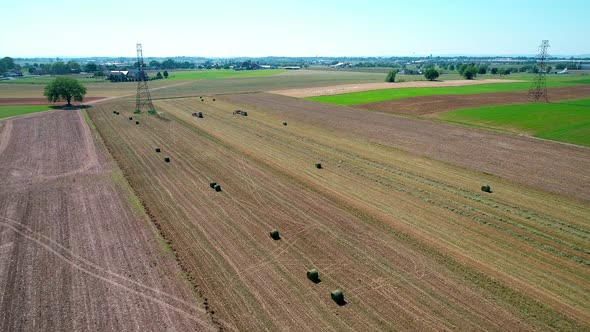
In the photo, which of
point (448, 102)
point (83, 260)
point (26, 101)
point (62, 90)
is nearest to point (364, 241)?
point (83, 260)

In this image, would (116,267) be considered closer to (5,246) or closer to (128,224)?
(128,224)

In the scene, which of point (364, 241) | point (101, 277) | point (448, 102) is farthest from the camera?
point (448, 102)

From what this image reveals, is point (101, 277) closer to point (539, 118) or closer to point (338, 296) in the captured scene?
point (338, 296)

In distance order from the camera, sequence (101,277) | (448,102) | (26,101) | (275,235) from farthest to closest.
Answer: (26,101) → (448,102) → (275,235) → (101,277)

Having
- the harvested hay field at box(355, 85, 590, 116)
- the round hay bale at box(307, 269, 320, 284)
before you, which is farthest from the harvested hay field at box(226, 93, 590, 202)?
the round hay bale at box(307, 269, 320, 284)

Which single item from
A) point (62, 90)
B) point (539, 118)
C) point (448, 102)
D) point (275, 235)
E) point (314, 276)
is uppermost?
point (62, 90)

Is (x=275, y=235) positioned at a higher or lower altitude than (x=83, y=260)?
higher

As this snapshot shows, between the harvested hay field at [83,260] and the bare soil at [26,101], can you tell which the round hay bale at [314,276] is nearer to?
the harvested hay field at [83,260]

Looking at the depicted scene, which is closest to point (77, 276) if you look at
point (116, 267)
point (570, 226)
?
point (116, 267)
